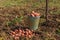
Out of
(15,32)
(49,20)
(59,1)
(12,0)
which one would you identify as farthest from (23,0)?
(15,32)

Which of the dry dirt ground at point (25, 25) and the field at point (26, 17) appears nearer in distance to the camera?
the dry dirt ground at point (25, 25)

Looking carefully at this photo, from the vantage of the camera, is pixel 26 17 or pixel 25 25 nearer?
pixel 25 25

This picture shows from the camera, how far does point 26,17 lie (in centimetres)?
793

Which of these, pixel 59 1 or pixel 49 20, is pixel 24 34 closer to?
pixel 49 20

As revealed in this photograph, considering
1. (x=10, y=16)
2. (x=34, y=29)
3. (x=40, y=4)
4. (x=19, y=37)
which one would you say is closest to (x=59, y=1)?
(x=40, y=4)

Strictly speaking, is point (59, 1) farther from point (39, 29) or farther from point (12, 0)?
point (39, 29)

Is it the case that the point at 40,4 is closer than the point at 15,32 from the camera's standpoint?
No

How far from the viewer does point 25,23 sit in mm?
7289

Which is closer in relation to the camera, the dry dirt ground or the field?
the dry dirt ground

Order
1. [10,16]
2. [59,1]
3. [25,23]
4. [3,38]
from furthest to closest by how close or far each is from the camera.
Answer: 1. [59,1]
2. [10,16]
3. [25,23]
4. [3,38]

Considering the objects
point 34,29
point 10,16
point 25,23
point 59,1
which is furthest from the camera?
point 59,1

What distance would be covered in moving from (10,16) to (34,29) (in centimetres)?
143

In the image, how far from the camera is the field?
652 centimetres

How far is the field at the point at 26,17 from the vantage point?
652 cm
